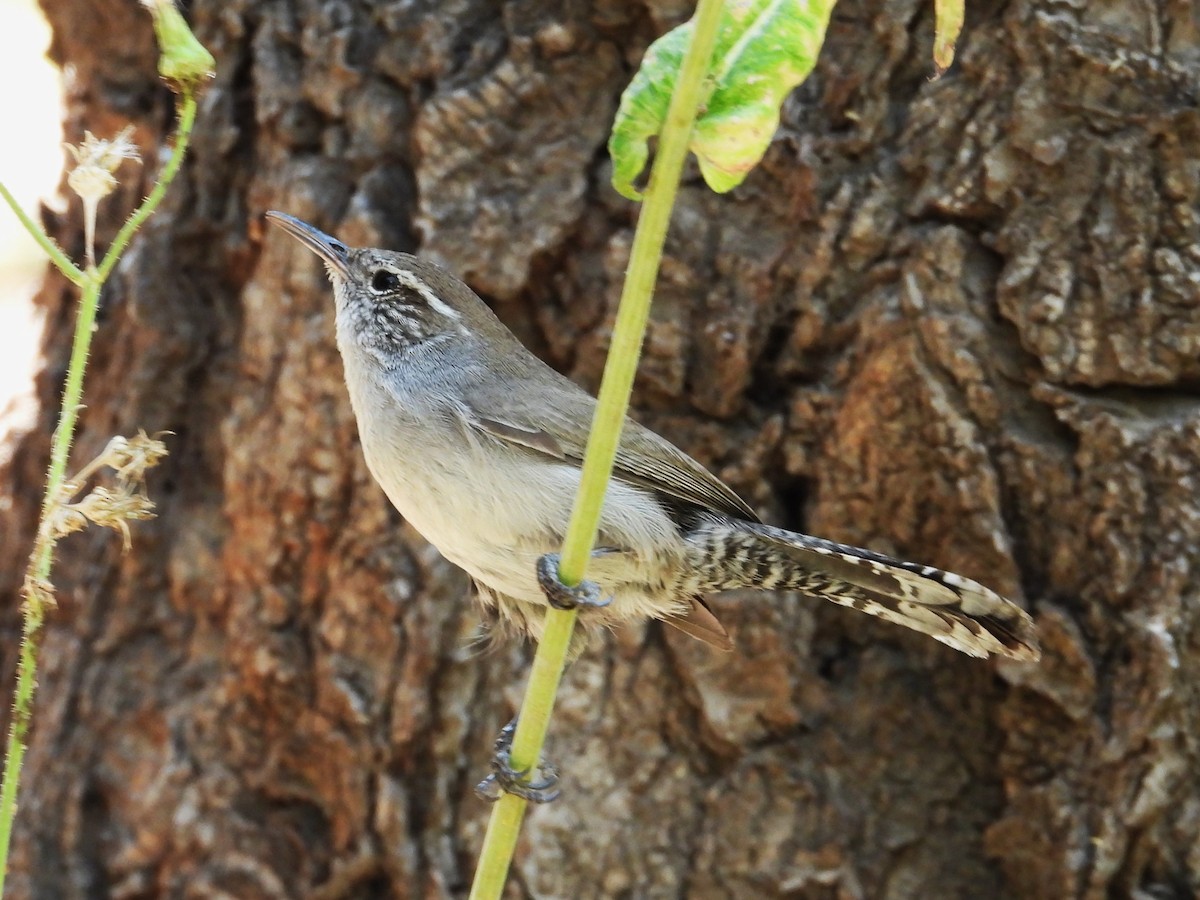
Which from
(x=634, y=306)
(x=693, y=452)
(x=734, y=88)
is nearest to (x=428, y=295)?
(x=693, y=452)

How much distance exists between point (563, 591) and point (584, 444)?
1496mm

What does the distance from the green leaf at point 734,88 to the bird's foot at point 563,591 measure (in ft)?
2.05

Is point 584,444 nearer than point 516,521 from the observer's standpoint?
No

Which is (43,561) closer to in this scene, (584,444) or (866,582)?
(584,444)

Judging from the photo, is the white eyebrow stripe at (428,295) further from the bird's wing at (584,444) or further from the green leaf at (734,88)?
the green leaf at (734,88)

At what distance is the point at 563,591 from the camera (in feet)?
6.32

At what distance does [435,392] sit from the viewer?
136 inches

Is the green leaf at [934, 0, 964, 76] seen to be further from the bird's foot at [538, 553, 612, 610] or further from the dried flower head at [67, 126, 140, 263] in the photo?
the dried flower head at [67, 126, 140, 263]

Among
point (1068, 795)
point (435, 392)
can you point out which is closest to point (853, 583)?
point (1068, 795)

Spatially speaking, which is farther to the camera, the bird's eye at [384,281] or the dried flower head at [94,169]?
the bird's eye at [384,281]

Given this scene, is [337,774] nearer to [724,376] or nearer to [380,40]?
[724,376]

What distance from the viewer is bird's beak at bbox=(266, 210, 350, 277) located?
138 inches

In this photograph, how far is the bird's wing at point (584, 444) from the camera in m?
3.33

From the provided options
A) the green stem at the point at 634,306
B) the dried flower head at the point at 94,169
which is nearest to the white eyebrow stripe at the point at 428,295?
the dried flower head at the point at 94,169
